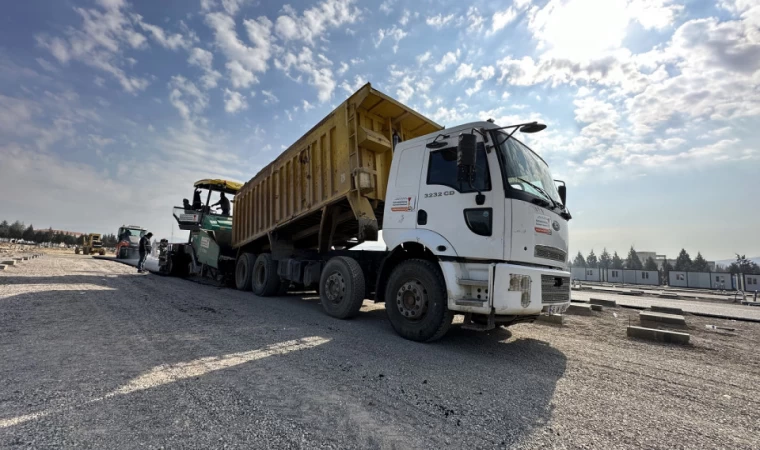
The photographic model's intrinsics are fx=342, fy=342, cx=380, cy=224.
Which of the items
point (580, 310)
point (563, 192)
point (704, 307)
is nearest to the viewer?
point (563, 192)

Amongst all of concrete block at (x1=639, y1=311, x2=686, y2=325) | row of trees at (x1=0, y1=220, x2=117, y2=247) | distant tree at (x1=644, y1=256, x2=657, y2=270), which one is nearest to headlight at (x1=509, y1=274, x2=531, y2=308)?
concrete block at (x1=639, y1=311, x2=686, y2=325)

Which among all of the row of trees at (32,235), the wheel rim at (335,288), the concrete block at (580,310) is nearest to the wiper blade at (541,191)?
the wheel rim at (335,288)

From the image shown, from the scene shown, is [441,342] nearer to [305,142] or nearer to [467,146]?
[467,146]

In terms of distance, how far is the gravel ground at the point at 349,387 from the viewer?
2.22 meters

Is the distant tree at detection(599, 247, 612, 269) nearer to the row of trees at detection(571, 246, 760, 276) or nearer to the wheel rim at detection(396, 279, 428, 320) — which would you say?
the row of trees at detection(571, 246, 760, 276)

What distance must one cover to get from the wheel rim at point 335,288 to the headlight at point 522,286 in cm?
303

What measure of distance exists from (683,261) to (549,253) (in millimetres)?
70842

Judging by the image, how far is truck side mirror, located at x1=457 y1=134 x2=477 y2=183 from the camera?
4160 mm

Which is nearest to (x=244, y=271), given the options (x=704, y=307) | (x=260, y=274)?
(x=260, y=274)

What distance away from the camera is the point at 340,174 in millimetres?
6363

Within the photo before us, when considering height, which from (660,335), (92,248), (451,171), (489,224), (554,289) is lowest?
(660,335)

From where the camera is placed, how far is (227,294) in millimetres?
9203

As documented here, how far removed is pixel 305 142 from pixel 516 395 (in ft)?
21.2

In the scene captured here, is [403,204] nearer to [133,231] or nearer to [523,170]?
[523,170]
